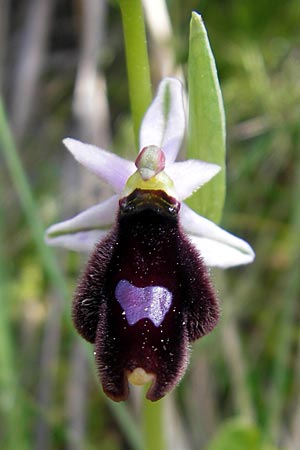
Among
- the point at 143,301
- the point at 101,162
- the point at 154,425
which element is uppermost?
the point at 101,162

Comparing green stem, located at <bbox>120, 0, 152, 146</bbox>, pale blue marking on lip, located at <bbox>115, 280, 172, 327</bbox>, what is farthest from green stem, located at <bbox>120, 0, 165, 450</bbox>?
pale blue marking on lip, located at <bbox>115, 280, 172, 327</bbox>

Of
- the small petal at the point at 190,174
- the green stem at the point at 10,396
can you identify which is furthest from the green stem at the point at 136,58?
the green stem at the point at 10,396

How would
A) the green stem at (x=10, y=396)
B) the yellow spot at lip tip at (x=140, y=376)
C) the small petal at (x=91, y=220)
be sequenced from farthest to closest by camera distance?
the green stem at (x=10, y=396)
the small petal at (x=91, y=220)
the yellow spot at lip tip at (x=140, y=376)

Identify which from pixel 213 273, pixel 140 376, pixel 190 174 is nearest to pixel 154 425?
pixel 140 376

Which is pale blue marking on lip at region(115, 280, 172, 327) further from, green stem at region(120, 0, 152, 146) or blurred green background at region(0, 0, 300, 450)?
blurred green background at region(0, 0, 300, 450)

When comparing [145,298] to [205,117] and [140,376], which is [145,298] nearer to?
[140,376]

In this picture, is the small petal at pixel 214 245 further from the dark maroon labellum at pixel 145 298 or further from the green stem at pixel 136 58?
the green stem at pixel 136 58

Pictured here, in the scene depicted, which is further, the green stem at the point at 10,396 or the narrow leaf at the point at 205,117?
the green stem at the point at 10,396
